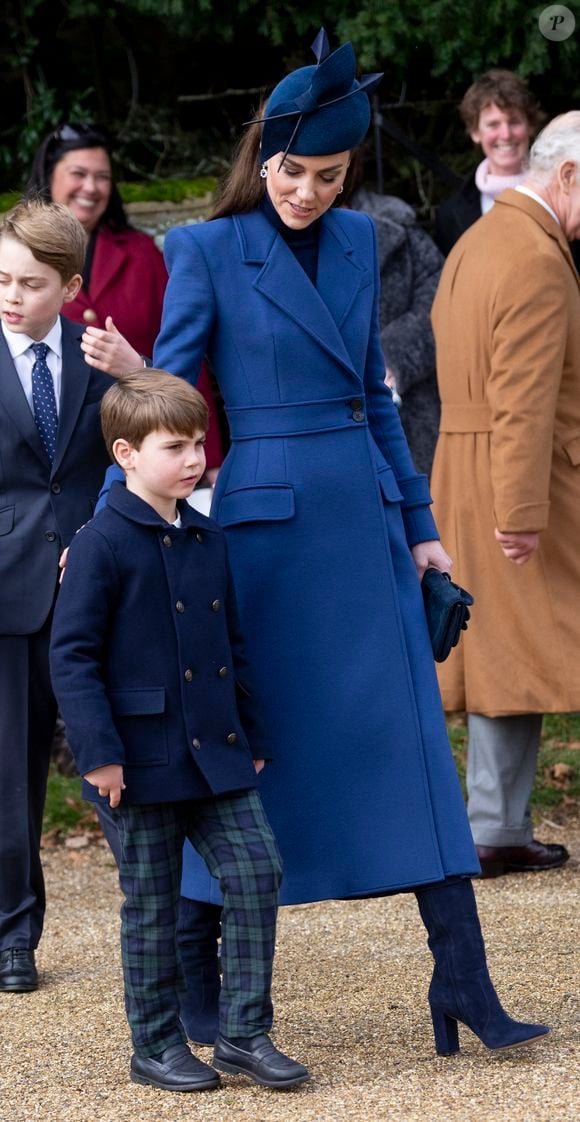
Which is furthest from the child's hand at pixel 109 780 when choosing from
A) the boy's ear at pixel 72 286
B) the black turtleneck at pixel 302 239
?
the boy's ear at pixel 72 286

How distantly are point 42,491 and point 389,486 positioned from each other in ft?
3.08

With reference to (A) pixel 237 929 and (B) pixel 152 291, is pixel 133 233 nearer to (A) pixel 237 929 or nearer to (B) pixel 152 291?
(B) pixel 152 291

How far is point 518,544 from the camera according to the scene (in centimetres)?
466

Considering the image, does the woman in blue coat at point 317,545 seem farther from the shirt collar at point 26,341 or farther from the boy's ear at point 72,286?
the shirt collar at point 26,341

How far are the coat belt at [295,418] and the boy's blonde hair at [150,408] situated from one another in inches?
7.6

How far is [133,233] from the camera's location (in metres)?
5.51

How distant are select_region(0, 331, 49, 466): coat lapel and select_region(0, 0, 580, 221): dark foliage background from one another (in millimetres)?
3100

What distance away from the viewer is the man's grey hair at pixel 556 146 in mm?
4602

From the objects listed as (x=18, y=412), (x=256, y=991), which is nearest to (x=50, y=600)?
(x=18, y=412)

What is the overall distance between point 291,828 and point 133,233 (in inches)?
100

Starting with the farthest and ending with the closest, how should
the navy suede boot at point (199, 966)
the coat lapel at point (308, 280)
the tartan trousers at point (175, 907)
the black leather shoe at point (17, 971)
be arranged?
the black leather shoe at point (17, 971)
the navy suede boot at point (199, 966)
the coat lapel at point (308, 280)
the tartan trousers at point (175, 907)

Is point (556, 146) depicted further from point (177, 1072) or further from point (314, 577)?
point (177, 1072)

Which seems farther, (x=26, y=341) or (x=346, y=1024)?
(x=26, y=341)

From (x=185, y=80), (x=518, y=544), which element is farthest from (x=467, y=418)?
(x=185, y=80)
